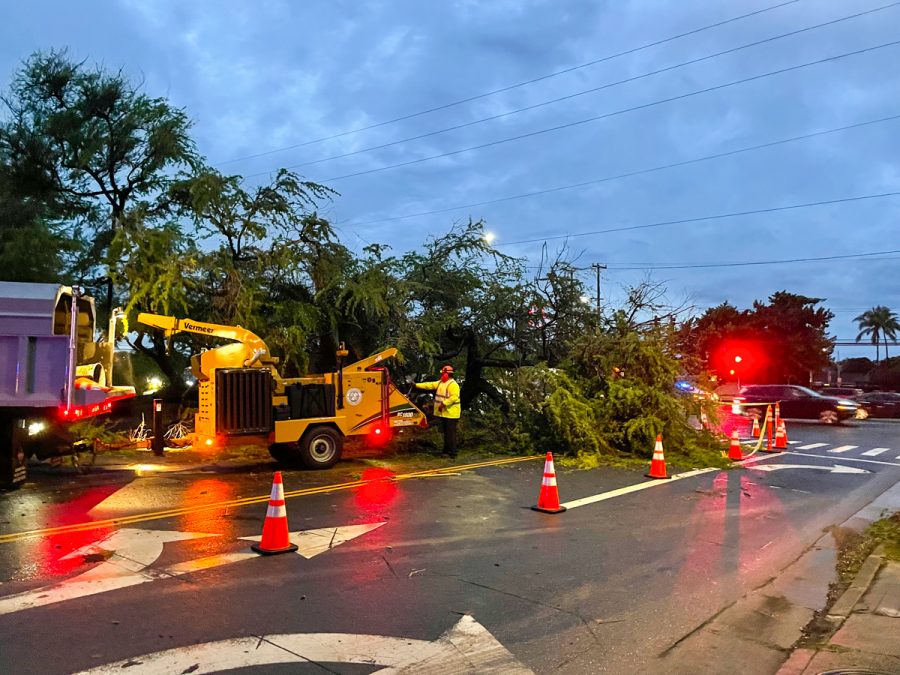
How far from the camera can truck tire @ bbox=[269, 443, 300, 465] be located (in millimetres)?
12586

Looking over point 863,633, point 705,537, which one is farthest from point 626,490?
point 863,633

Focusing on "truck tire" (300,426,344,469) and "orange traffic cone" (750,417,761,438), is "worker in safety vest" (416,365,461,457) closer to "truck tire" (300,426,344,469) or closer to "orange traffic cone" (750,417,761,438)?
"truck tire" (300,426,344,469)

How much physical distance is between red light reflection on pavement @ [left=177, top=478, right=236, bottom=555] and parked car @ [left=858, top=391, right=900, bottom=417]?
30215 millimetres

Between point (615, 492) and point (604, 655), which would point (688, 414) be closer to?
point (615, 492)

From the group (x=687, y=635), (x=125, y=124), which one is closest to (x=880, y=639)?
(x=687, y=635)

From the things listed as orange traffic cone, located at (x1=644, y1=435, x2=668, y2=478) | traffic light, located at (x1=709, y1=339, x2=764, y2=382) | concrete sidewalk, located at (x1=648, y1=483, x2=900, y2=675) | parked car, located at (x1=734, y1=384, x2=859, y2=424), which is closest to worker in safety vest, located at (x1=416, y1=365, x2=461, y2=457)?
orange traffic cone, located at (x1=644, y1=435, x2=668, y2=478)

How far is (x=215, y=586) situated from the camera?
18.3ft

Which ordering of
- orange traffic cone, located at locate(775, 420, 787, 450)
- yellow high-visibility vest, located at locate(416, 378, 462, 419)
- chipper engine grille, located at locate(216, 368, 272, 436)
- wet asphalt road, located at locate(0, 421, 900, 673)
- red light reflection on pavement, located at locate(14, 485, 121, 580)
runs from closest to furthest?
1. wet asphalt road, located at locate(0, 421, 900, 673)
2. red light reflection on pavement, located at locate(14, 485, 121, 580)
3. chipper engine grille, located at locate(216, 368, 272, 436)
4. yellow high-visibility vest, located at locate(416, 378, 462, 419)
5. orange traffic cone, located at locate(775, 420, 787, 450)

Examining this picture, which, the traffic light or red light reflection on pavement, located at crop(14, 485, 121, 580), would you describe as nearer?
red light reflection on pavement, located at crop(14, 485, 121, 580)

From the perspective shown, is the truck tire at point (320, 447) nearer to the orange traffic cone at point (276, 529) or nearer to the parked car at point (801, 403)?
the orange traffic cone at point (276, 529)

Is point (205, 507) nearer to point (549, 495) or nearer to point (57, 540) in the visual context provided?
point (57, 540)

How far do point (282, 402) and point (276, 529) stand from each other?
5.85 metres

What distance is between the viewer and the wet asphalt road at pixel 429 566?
15.2 ft

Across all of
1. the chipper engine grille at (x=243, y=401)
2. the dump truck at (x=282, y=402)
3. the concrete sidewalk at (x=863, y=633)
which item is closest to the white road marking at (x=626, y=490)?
the concrete sidewalk at (x=863, y=633)
